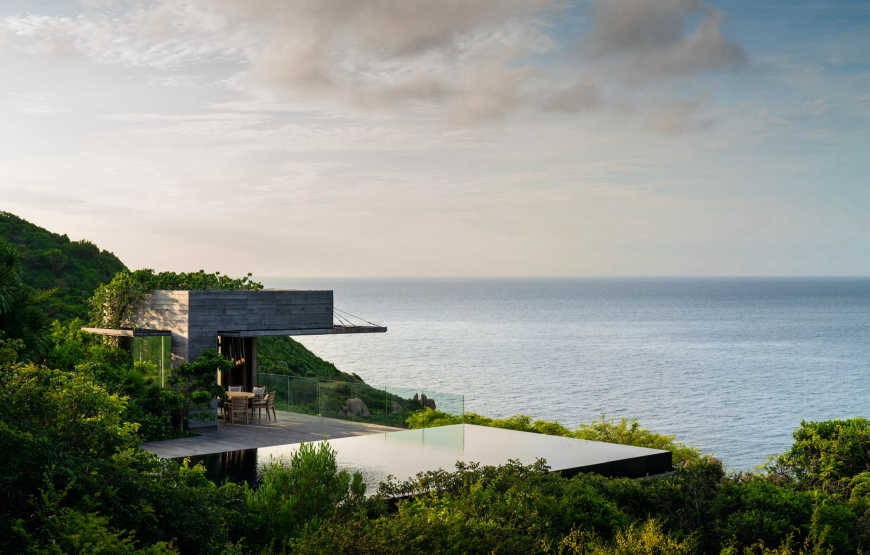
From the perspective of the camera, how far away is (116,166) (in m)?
31.2

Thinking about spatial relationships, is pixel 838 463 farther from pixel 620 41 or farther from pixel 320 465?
pixel 620 41

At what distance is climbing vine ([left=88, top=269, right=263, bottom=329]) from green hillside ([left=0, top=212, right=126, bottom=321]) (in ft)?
53.8

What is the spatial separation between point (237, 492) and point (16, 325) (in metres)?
7.68

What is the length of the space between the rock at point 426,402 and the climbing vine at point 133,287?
5.42 metres

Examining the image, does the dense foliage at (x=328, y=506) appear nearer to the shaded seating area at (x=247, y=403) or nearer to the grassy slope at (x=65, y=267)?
the shaded seating area at (x=247, y=403)

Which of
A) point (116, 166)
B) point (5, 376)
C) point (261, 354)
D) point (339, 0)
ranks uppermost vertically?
point (339, 0)

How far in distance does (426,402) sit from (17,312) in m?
7.43

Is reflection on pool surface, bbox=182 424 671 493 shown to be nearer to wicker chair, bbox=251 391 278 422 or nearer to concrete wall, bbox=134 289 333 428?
concrete wall, bbox=134 289 333 428

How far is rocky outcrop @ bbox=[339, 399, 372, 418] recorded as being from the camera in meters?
15.1

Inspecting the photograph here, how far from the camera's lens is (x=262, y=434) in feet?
47.0

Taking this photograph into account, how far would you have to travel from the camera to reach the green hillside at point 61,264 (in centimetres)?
3247

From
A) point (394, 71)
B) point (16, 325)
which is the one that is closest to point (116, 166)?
point (394, 71)

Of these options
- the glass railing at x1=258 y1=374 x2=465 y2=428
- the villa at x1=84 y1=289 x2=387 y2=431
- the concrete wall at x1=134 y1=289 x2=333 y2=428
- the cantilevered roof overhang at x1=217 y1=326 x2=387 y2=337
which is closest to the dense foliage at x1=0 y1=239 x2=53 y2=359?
the villa at x1=84 y1=289 x2=387 y2=431

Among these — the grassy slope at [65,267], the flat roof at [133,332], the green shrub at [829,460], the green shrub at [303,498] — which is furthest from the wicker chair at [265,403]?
the grassy slope at [65,267]
